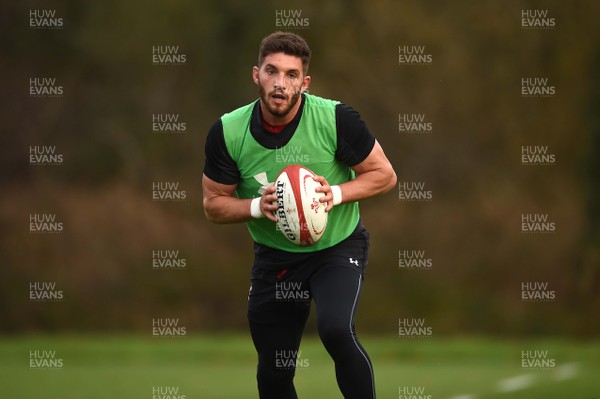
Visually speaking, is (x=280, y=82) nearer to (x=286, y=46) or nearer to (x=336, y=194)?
(x=286, y=46)

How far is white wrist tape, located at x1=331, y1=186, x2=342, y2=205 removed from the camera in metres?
5.27

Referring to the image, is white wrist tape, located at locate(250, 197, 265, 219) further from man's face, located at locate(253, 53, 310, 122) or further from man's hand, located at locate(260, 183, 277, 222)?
man's face, located at locate(253, 53, 310, 122)

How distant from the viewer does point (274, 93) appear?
17.4ft

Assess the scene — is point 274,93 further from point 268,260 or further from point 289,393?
point 289,393

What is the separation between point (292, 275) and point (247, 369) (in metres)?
6.03

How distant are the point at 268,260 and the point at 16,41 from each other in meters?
10.9

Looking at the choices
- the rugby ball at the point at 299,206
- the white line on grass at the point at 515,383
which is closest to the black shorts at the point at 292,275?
the rugby ball at the point at 299,206

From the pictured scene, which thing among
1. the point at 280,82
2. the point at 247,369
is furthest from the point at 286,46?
the point at 247,369

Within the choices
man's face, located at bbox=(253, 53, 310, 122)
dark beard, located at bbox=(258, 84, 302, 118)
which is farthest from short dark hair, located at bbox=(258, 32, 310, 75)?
dark beard, located at bbox=(258, 84, 302, 118)

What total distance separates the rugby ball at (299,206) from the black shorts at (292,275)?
232 millimetres

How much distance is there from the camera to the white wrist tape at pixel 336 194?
17.3ft

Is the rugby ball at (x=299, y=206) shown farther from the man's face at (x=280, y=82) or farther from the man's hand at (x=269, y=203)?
the man's face at (x=280, y=82)

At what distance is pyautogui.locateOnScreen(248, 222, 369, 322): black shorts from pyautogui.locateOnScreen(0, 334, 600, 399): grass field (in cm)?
271

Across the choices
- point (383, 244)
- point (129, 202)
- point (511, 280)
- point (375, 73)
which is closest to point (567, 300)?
point (511, 280)
